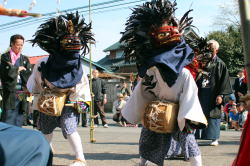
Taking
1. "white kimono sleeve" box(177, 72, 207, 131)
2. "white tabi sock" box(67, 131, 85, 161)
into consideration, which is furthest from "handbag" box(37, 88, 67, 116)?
"white kimono sleeve" box(177, 72, 207, 131)

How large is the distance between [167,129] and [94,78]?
318 inches

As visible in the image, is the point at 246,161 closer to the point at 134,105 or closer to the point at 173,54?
the point at 173,54

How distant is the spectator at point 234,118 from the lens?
10.8 m

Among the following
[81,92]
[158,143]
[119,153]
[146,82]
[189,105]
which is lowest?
[119,153]

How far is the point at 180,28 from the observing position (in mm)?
4020

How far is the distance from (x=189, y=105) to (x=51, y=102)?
1905 millimetres

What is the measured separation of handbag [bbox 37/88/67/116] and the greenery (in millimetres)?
21509

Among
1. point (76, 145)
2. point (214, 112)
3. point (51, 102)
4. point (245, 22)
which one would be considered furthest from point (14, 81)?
point (245, 22)

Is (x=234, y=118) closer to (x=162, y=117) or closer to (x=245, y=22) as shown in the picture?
(x=162, y=117)

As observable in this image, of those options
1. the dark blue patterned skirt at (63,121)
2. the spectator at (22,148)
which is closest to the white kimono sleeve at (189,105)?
the dark blue patterned skirt at (63,121)

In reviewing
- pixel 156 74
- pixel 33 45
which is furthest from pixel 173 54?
pixel 33 45

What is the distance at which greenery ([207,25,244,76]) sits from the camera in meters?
25.0

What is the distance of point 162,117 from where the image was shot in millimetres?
3590

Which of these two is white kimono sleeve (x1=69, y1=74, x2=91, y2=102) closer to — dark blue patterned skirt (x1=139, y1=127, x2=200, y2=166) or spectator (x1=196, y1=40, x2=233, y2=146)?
dark blue patterned skirt (x1=139, y1=127, x2=200, y2=166)
